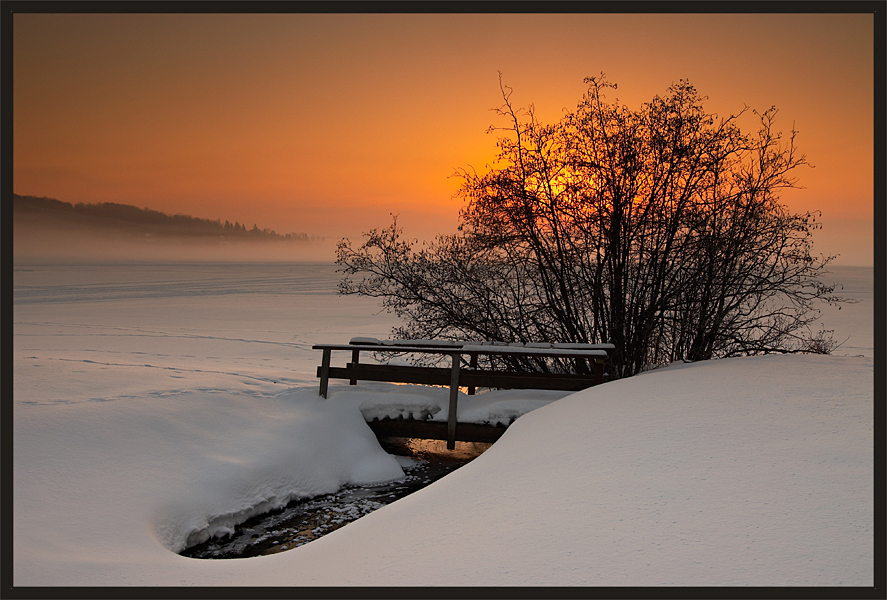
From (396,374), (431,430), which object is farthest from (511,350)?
(396,374)

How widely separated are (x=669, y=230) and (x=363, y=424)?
643 cm

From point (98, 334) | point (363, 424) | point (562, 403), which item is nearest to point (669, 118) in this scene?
point (562, 403)

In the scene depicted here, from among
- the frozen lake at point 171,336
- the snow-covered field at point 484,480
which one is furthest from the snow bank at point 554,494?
the frozen lake at point 171,336

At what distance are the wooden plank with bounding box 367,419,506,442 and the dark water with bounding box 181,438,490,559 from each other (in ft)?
1.13

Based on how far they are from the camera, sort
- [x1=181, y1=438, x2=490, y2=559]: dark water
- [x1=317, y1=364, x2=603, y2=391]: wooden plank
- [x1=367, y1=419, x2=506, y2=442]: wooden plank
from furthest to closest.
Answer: [x1=317, y1=364, x2=603, y2=391]: wooden plank < [x1=367, y1=419, x2=506, y2=442]: wooden plank < [x1=181, y1=438, x2=490, y2=559]: dark water

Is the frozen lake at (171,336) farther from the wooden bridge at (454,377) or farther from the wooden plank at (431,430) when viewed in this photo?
the wooden plank at (431,430)

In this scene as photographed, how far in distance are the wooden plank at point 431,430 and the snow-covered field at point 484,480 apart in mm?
214

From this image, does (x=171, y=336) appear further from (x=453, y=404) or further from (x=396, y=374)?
(x=453, y=404)

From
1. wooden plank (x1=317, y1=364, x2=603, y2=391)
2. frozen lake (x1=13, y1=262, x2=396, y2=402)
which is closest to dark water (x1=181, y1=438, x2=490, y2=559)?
wooden plank (x1=317, y1=364, x2=603, y2=391)

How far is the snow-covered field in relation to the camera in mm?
2844

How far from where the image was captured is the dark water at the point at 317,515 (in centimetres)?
573

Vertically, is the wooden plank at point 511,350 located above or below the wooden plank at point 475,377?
above

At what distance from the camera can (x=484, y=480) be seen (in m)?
4.49

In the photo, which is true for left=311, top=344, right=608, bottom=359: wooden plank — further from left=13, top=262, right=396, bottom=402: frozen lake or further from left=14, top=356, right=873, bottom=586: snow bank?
left=13, top=262, right=396, bottom=402: frozen lake
